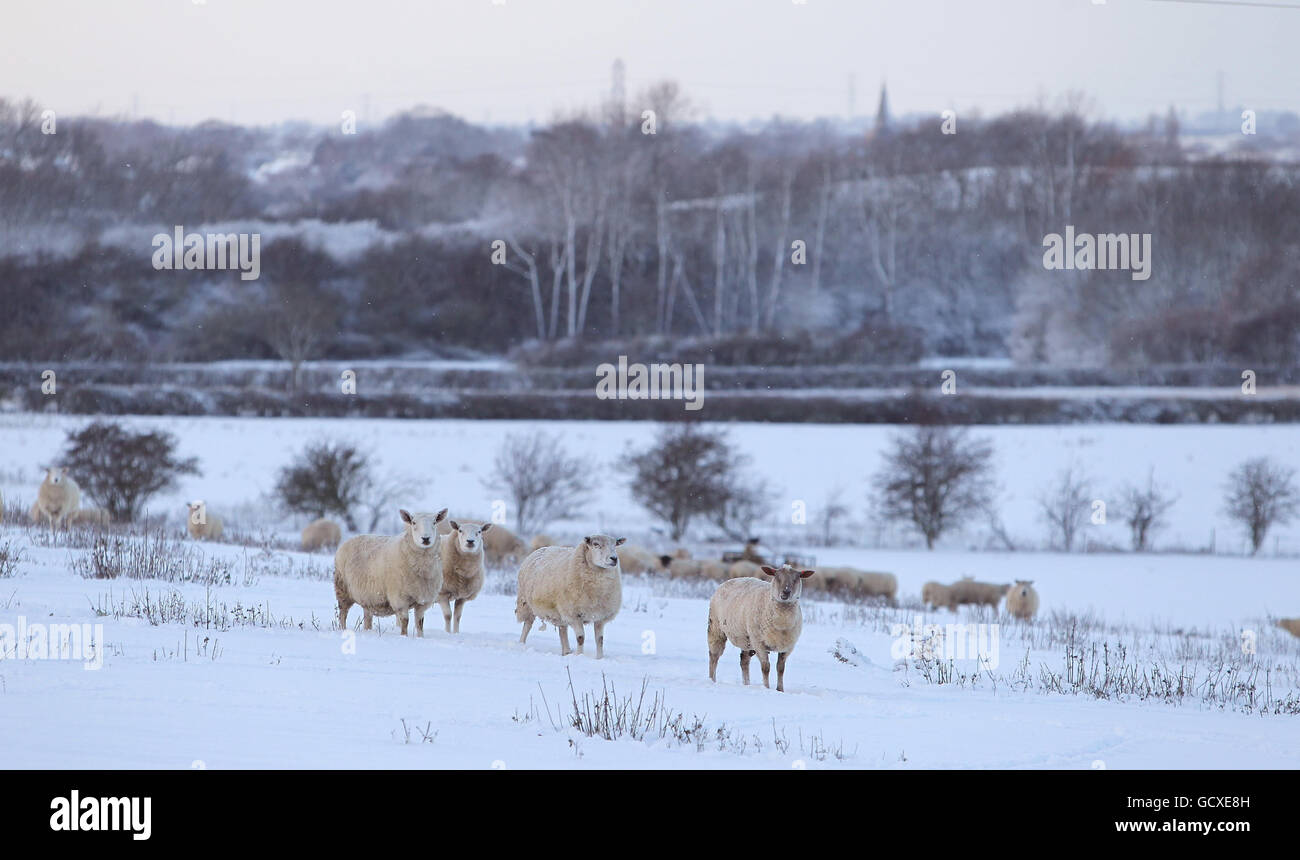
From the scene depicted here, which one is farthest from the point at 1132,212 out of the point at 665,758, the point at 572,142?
the point at 665,758

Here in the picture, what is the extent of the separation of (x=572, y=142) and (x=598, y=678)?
79.8m

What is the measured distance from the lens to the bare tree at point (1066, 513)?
37.7m

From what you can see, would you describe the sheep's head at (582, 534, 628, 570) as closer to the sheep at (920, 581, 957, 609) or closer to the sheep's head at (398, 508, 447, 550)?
the sheep's head at (398, 508, 447, 550)

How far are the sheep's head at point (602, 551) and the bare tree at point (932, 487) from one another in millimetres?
28260

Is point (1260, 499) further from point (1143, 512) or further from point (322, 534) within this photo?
point (322, 534)

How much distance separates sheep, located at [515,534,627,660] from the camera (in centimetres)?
1124

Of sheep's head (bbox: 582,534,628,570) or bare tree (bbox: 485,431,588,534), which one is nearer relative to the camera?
sheep's head (bbox: 582,534,628,570)

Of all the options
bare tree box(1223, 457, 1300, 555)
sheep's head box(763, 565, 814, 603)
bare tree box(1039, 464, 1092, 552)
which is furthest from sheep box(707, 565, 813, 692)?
bare tree box(1223, 457, 1300, 555)

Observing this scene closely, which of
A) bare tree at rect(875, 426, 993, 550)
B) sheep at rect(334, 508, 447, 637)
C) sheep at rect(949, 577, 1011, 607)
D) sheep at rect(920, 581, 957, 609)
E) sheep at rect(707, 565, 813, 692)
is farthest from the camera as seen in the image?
bare tree at rect(875, 426, 993, 550)

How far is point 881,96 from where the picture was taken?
129m

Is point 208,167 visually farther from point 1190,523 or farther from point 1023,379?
point 1190,523

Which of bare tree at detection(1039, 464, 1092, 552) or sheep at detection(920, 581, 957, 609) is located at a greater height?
bare tree at detection(1039, 464, 1092, 552)

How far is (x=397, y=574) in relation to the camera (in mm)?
11461

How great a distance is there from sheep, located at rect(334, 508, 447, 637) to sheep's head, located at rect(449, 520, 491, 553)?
0.23 metres
